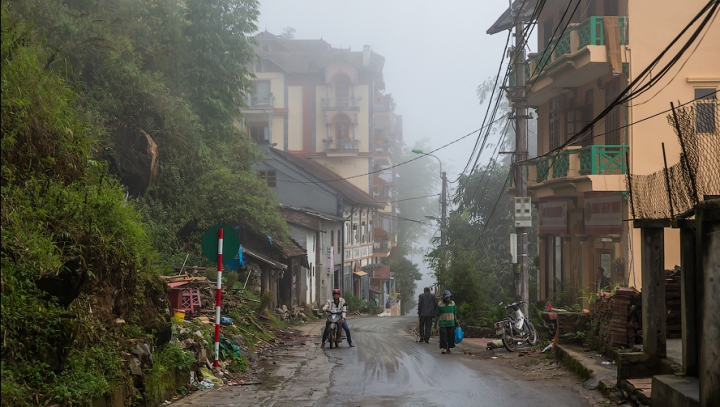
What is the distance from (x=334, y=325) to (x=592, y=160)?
27.9 ft

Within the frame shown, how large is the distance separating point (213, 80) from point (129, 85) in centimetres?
962

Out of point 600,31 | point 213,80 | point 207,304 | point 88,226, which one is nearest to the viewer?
point 88,226

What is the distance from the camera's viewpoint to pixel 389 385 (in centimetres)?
1201

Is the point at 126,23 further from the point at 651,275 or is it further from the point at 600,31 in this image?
the point at 651,275

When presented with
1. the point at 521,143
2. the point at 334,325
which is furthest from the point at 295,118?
the point at 334,325

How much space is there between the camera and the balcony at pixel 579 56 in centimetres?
1969

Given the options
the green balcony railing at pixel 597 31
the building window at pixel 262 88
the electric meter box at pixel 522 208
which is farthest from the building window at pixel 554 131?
the building window at pixel 262 88

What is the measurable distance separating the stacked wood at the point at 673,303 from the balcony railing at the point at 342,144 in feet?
163

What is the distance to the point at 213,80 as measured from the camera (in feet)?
108

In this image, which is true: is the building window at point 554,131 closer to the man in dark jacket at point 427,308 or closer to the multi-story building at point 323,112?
the man in dark jacket at point 427,308

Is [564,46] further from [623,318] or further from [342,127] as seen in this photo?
[342,127]

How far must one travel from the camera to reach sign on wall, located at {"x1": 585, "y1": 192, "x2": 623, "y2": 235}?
20609 mm

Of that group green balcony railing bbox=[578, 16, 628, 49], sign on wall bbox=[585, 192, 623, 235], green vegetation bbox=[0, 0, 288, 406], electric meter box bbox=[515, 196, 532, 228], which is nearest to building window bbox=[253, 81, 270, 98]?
green vegetation bbox=[0, 0, 288, 406]

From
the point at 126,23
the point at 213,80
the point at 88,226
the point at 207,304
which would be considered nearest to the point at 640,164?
the point at 207,304
